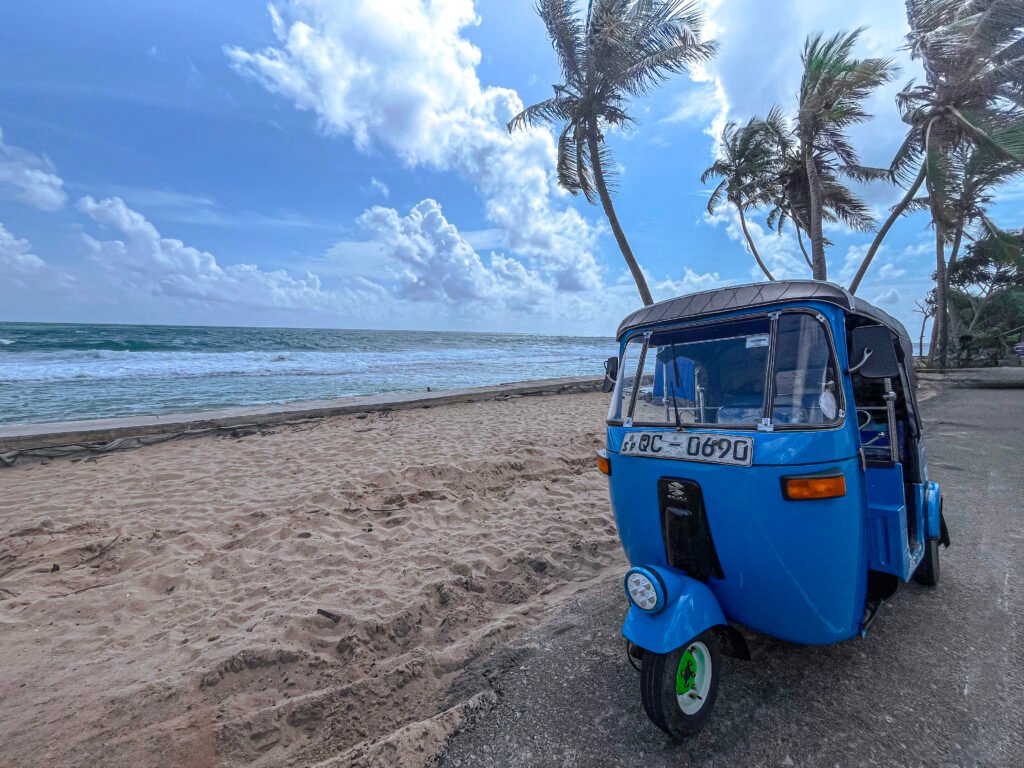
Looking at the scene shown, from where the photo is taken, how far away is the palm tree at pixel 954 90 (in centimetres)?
1312

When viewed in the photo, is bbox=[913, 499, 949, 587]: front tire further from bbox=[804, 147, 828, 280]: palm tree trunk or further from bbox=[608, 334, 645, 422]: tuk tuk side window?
bbox=[804, 147, 828, 280]: palm tree trunk

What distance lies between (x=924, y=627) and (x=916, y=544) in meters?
0.48

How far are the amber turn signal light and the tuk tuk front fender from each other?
0.61 metres

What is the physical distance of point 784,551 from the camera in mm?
2033

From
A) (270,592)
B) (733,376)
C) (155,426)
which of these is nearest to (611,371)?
(733,376)

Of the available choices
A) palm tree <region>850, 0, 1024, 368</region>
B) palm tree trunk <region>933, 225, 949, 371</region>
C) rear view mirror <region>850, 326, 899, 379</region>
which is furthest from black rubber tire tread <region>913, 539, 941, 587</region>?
palm tree trunk <region>933, 225, 949, 371</region>

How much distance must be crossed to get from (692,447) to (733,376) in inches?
19.1

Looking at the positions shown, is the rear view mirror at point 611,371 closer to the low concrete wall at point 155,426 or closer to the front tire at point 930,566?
the front tire at point 930,566

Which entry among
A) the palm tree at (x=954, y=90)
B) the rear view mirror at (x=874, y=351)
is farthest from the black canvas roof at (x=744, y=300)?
the palm tree at (x=954, y=90)

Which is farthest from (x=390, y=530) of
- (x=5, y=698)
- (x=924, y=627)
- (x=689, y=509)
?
(x=924, y=627)

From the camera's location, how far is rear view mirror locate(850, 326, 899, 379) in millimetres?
2104

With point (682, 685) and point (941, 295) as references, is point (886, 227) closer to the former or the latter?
point (941, 295)

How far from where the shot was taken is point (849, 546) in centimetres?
209

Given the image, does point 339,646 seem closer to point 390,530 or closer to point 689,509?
point 390,530
